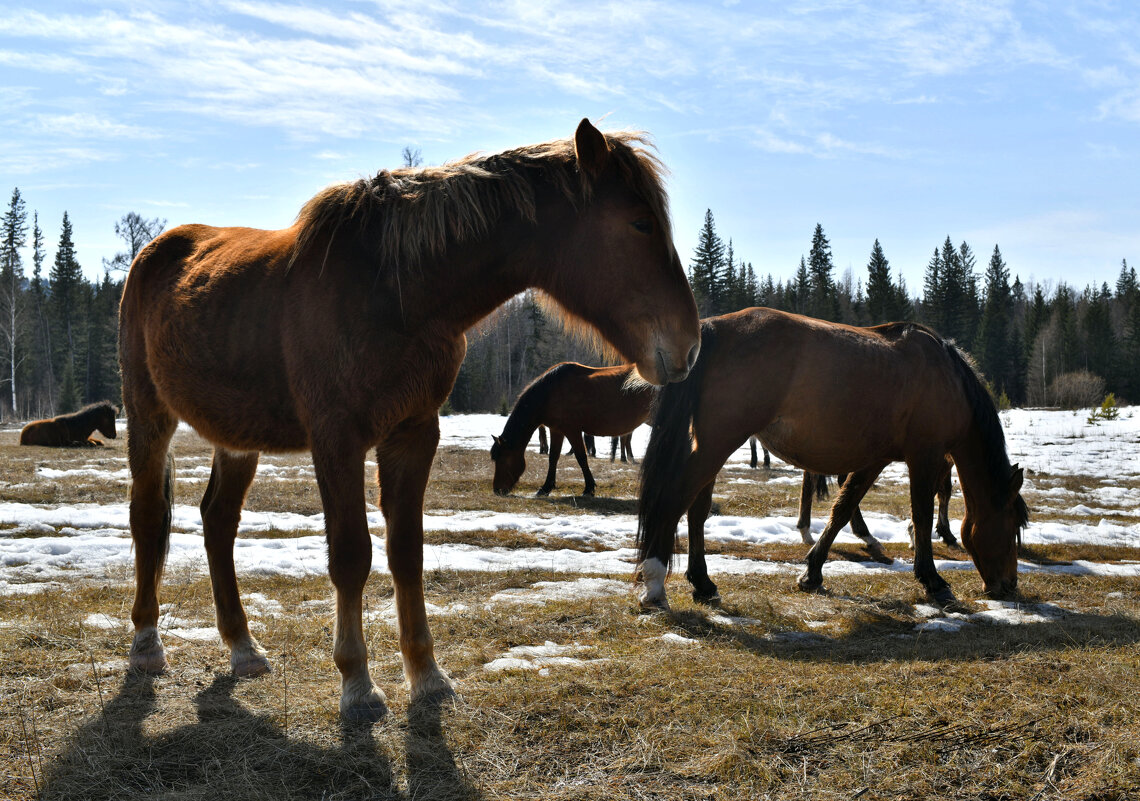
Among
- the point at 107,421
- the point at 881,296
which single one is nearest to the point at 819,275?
the point at 881,296

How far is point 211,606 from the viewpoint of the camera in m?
5.18

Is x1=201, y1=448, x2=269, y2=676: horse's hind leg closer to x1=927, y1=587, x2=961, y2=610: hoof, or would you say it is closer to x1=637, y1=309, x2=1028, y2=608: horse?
x1=637, y1=309, x2=1028, y2=608: horse

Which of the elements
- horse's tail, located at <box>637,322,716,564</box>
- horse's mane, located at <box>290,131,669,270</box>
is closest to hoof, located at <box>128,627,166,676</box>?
horse's mane, located at <box>290,131,669,270</box>

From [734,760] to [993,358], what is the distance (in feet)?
231

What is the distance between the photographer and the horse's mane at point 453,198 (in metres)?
3.40

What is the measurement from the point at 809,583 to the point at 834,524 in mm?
669

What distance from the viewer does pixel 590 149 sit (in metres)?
3.35

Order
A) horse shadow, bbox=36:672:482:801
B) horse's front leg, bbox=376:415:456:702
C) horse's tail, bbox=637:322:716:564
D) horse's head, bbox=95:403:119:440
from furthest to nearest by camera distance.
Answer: horse's head, bbox=95:403:119:440
horse's tail, bbox=637:322:716:564
horse's front leg, bbox=376:415:456:702
horse shadow, bbox=36:672:482:801

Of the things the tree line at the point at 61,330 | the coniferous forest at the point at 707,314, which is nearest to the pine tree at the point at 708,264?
the coniferous forest at the point at 707,314

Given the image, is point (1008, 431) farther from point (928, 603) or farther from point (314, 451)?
point (314, 451)

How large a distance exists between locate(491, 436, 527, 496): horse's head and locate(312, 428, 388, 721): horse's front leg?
1033cm

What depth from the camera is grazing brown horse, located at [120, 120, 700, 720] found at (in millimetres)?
3246

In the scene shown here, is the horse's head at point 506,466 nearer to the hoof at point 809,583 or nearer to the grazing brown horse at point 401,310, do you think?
the hoof at point 809,583

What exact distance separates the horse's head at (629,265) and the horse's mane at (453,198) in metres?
0.01
